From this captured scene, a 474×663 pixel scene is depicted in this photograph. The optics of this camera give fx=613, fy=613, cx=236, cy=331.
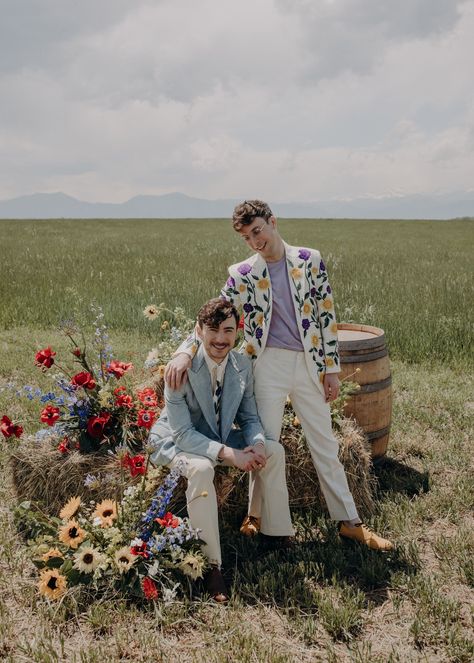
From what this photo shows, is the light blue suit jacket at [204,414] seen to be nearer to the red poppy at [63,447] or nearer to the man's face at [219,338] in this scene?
the man's face at [219,338]

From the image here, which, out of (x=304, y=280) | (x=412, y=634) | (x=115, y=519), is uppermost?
(x=304, y=280)

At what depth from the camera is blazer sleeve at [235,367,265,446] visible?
350cm

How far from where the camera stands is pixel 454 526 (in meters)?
3.96

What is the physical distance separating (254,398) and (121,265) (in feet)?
40.3

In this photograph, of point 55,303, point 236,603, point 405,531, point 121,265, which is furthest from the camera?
point 121,265

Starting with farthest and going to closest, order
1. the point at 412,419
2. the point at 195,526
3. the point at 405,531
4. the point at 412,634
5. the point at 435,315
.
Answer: the point at 435,315 < the point at 412,419 < the point at 405,531 < the point at 195,526 < the point at 412,634

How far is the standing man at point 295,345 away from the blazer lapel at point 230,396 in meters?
0.17

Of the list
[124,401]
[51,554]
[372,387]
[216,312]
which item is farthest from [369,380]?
[51,554]

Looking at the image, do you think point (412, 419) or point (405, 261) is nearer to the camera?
point (412, 419)

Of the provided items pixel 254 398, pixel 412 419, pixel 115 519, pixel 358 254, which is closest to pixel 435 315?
pixel 412 419

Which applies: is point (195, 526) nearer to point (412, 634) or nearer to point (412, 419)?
point (412, 634)

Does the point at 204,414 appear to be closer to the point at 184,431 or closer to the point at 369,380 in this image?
the point at 184,431

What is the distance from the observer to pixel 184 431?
3.41m

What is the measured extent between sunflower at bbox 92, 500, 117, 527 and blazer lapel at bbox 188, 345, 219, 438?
0.70 meters
